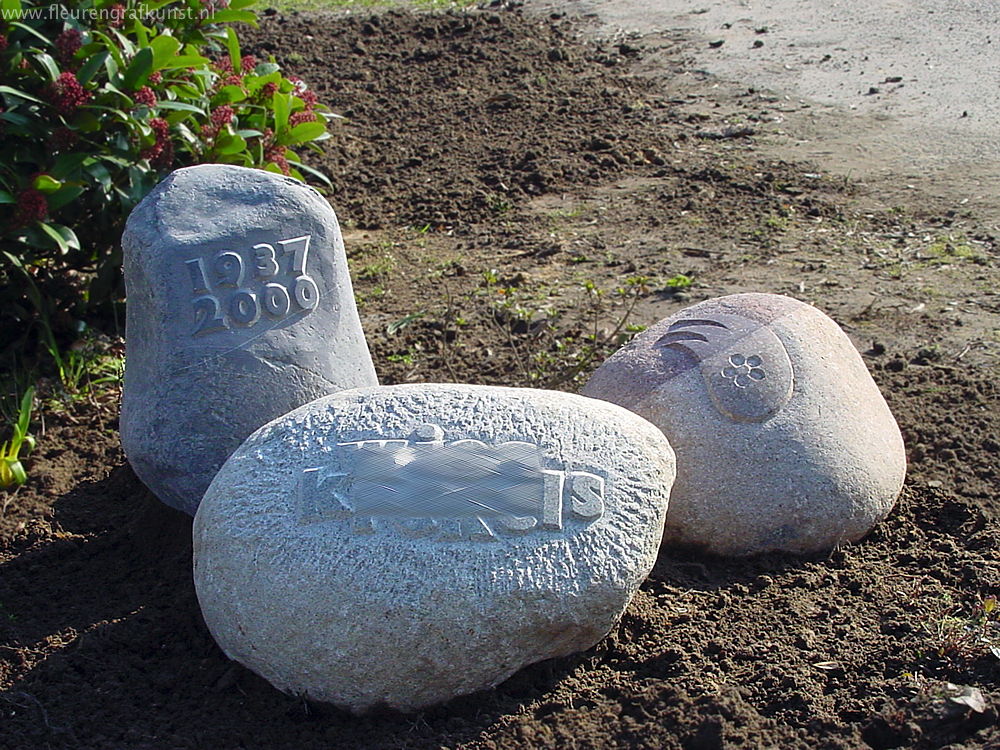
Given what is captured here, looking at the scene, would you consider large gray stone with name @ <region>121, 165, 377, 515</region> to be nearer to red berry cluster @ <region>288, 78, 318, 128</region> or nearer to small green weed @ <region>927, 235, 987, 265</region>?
red berry cluster @ <region>288, 78, 318, 128</region>

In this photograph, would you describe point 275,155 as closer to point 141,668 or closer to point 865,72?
point 141,668

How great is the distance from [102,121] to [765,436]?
101 inches

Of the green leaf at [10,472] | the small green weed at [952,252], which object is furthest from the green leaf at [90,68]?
the small green weed at [952,252]

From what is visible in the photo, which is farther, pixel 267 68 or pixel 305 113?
pixel 267 68

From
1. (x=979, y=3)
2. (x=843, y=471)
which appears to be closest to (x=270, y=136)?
(x=843, y=471)

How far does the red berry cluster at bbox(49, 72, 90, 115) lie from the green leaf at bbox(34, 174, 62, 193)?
0.80 ft

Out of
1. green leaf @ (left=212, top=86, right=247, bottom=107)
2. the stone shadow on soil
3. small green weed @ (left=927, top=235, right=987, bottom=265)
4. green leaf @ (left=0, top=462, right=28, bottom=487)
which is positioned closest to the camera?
the stone shadow on soil

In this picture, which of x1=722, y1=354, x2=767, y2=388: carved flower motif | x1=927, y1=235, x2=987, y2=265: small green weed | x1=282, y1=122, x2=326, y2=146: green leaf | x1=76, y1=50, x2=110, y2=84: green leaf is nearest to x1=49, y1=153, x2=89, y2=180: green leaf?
x1=76, y1=50, x2=110, y2=84: green leaf

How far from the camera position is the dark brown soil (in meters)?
2.50

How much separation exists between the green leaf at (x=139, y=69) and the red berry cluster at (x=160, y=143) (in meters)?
0.13

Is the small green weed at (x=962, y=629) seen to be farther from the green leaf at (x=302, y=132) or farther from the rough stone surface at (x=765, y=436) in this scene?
the green leaf at (x=302, y=132)

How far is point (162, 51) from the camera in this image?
3.96 metres

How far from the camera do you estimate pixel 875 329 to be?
439 cm

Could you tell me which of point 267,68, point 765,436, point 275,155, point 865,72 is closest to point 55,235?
point 275,155
